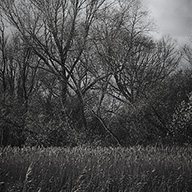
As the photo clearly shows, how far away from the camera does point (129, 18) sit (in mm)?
21297

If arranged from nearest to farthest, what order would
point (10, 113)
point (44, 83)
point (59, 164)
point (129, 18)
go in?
point (59, 164), point (10, 113), point (129, 18), point (44, 83)

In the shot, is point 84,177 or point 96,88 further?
point 96,88

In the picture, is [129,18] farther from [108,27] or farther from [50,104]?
[50,104]

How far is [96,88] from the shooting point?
21.5 meters

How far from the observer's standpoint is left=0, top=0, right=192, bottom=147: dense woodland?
621 inches

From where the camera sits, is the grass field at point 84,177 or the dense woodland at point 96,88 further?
the dense woodland at point 96,88

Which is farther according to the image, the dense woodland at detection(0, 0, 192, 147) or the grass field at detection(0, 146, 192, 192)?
the dense woodland at detection(0, 0, 192, 147)

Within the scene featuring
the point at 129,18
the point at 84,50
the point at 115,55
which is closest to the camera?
the point at 115,55

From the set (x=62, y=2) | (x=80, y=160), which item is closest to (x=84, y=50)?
(x=62, y=2)

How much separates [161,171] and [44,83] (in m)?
19.5

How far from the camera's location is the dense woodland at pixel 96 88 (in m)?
15.8

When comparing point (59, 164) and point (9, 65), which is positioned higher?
point (9, 65)

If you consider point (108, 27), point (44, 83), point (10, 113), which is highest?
point (108, 27)

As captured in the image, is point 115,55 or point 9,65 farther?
point 9,65
